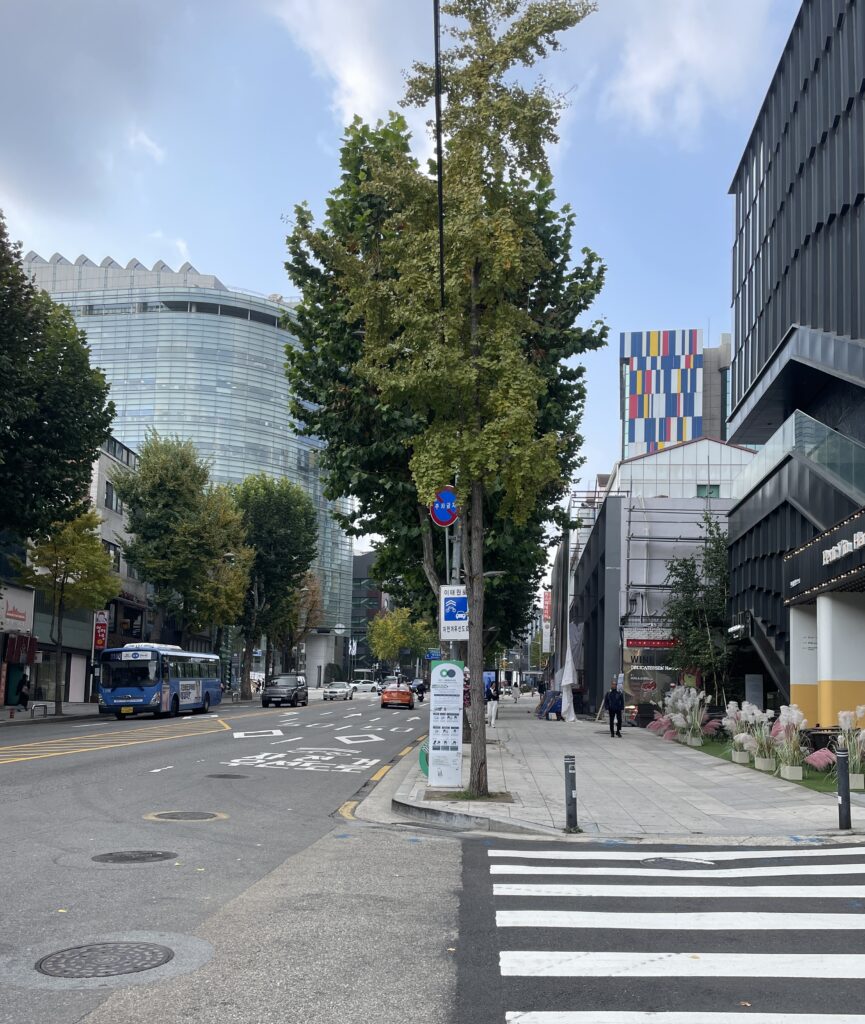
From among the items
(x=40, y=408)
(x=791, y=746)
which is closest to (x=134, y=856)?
(x=791, y=746)

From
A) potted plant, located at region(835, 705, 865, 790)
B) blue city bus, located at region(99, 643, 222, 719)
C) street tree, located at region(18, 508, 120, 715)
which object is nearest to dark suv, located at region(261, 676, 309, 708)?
blue city bus, located at region(99, 643, 222, 719)

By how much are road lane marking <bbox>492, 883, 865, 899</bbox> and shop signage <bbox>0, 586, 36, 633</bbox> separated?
40102 millimetres

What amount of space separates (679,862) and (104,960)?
6130 mm

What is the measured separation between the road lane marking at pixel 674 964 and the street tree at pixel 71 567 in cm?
3473

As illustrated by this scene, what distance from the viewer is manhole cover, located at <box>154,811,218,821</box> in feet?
40.2

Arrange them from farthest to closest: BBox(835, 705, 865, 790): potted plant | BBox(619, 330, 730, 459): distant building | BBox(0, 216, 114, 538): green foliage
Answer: BBox(619, 330, 730, 459): distant building
BBox(0, 216, 114, 538): green foliage
BBox(835, 705, 865, 790): potted plant

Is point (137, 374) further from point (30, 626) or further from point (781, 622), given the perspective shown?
point (781, 622)

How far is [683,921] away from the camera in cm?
736

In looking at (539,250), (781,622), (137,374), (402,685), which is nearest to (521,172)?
(539,250)

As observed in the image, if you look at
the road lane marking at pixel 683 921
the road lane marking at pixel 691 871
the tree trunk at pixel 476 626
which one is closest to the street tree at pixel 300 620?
the tree trunk at pixel 476 626

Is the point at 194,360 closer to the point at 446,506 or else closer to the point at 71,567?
the point at 71,567

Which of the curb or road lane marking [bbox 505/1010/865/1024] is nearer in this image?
road lane marking [bbox 505/1010/865/1024]

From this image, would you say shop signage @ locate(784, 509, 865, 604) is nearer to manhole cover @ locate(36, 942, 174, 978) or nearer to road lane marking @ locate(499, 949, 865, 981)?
road lane marking @ locate(499, 949, 865, 981)

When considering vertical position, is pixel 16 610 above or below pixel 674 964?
above
